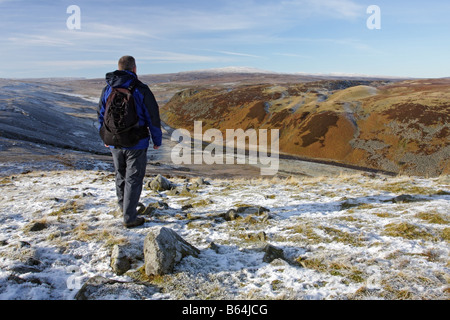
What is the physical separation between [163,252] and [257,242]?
6.43 ft

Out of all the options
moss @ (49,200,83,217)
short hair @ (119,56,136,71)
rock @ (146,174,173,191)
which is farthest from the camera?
rock @ (146,174,173,191)

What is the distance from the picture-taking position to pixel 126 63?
215 inches

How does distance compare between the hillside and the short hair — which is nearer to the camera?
the short hair

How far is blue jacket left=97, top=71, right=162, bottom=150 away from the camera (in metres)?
5.23

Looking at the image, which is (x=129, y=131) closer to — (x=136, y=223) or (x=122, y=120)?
(x=122, y=120)

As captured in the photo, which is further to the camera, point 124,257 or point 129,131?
point 129,131

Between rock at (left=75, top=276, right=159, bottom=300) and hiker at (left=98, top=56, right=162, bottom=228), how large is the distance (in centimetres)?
208

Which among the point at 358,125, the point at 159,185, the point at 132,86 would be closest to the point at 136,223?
the point at 132,86

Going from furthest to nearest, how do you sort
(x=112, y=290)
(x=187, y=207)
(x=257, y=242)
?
(x=187, y=207)
(x=257, y=242)
(x=112, y=290)

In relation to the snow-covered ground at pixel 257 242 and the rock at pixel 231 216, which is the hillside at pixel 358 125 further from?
the rock at pixel 231 216


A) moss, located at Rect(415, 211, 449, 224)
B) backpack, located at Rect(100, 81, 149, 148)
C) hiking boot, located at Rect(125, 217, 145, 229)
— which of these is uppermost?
backpack, located at Rect(100, 81, 149, 148)

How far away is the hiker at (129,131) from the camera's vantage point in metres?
5.30

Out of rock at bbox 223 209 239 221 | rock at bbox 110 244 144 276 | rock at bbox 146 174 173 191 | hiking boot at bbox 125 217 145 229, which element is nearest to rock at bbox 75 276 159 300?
rock at bbox 110 244 144 276

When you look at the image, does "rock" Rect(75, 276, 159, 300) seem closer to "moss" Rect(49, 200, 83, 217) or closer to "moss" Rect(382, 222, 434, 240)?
"moss" Rect(49, 200, 83, 217)
